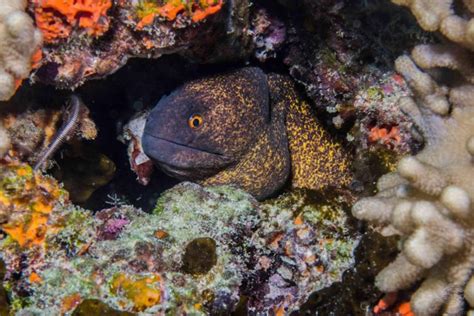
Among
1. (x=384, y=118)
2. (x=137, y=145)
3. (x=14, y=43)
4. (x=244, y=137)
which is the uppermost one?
(x=14, y=43)

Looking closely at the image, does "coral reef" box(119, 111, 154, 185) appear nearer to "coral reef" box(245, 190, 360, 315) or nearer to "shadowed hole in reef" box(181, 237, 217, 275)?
"coral reef" box(245, 190, 360, 315)

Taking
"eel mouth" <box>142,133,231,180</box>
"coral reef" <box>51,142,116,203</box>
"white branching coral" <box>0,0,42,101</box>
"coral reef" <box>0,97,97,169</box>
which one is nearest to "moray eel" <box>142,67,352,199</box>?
"eel mouth" <box>142,133,231,180</box>

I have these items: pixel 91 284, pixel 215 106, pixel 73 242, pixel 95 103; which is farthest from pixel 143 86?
pixel 91 284

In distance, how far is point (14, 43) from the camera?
252cm

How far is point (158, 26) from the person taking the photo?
121 inches

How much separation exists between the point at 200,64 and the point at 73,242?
2096 mm

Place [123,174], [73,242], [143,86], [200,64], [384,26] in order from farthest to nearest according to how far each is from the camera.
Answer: [123,174] < [143,86] < [200,64] < [384,26] < [73,242]

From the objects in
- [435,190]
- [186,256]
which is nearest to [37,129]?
[186,256]

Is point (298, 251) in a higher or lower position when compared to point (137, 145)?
higher

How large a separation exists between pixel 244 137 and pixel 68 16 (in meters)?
1.93

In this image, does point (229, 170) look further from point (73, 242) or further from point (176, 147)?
point (73, 242)

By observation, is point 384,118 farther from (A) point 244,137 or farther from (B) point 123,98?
(B) point 123,98

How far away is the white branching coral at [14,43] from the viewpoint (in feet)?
8.07

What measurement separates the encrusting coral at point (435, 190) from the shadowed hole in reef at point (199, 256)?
948 millimetres
